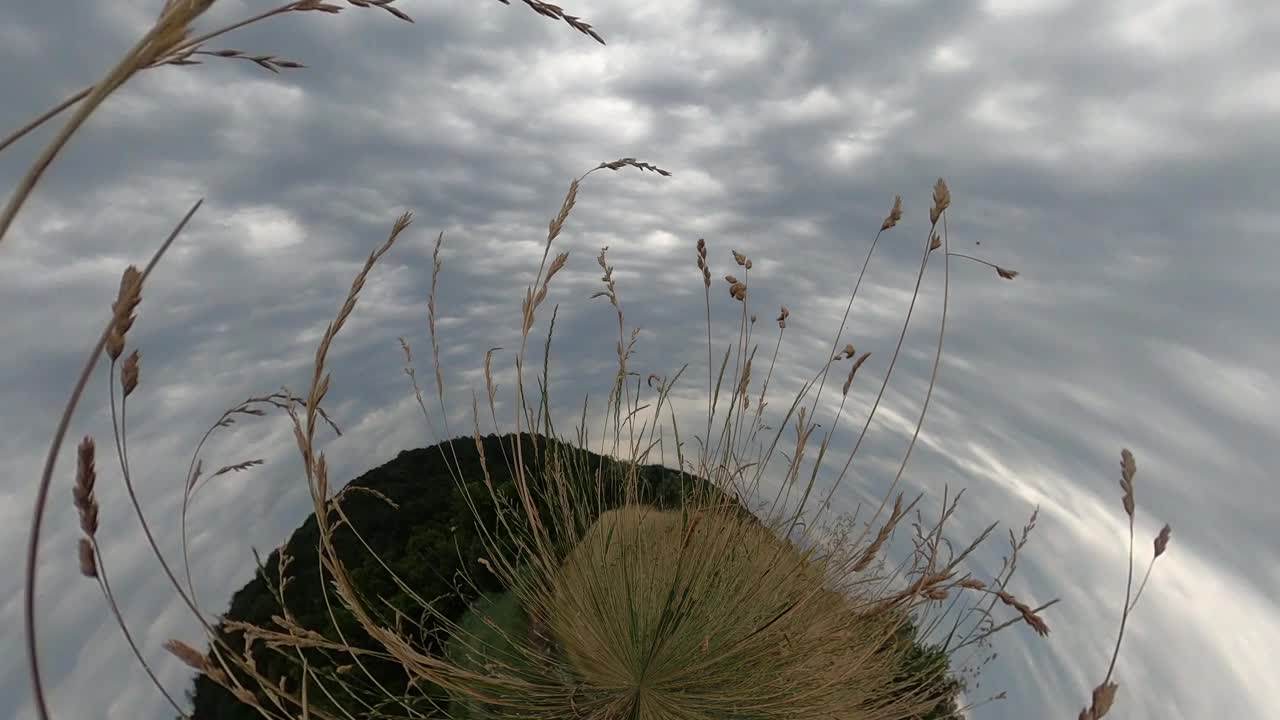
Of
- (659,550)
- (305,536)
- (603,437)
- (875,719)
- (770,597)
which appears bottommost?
(875,719)

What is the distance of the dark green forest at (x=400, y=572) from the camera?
3621 millimetres

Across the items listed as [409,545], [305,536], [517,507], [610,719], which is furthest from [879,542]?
[305,536]

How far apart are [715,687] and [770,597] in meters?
0.46

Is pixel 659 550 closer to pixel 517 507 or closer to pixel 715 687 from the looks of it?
pixel 715 687

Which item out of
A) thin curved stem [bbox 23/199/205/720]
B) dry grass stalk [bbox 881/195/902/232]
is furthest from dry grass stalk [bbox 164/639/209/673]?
dry grass stalk [bbox 881/195/902/232]

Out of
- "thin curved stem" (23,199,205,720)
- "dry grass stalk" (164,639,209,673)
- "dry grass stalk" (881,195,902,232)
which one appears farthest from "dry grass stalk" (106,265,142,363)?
"dry grass stalk" (881,195,902,232)

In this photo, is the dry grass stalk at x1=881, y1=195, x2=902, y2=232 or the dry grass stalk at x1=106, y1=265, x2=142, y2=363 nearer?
the dry grass stalk at x1=106, y1=265, x2=142, y2=363

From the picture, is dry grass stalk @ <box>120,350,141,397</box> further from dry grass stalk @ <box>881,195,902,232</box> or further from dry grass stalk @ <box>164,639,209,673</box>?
dry grass stalk @ <box>881,195,902,232</box>

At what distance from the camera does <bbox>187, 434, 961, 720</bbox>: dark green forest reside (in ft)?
11.9

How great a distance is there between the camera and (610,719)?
8.42 feet

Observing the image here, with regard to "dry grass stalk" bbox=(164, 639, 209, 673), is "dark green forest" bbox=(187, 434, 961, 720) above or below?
above

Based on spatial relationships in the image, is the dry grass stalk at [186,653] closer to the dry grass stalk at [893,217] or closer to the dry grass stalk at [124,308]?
the dry grass stalk at [124,308]

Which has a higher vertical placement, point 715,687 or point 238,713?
point 238,713

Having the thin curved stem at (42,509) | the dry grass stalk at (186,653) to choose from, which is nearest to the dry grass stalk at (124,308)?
the thin curved stem at (42,509)
